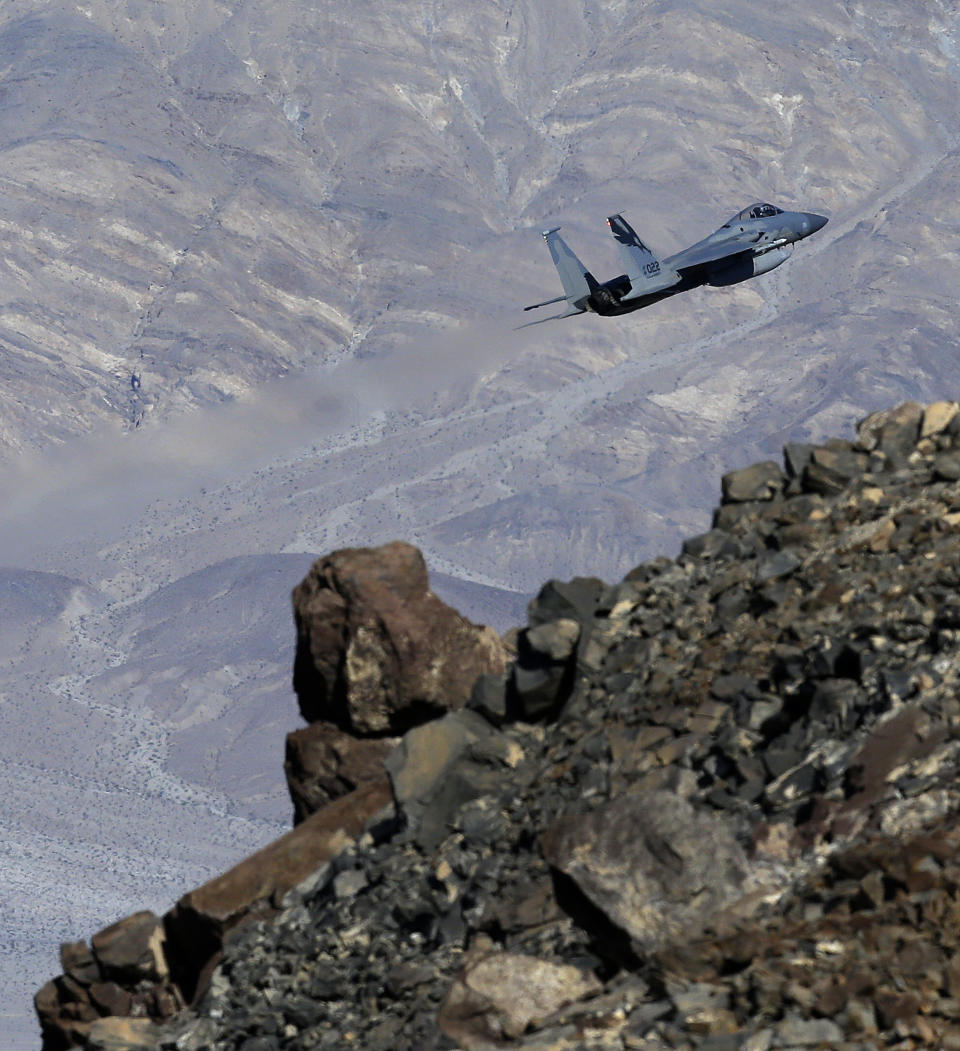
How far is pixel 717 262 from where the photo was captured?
8338 centimetres

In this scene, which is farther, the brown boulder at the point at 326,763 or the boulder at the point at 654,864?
the brown boulder at the point at 326,763

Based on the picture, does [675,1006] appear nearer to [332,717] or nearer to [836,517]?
[836,517]

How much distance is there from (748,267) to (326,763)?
200ft

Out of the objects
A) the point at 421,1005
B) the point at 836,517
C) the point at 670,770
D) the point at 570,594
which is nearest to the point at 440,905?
the point at 421,1005

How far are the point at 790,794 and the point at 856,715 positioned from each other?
127 centimetres

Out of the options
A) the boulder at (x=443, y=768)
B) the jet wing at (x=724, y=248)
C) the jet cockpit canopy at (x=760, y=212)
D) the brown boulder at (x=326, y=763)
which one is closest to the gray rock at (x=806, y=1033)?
the boulder at (x=443, y=768)

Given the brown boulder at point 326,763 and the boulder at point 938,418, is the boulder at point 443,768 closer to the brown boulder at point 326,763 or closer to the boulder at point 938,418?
the brown boulder at point 326,763

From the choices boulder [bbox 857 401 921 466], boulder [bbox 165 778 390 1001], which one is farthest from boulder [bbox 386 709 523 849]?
boulder [bbox 857 401 921 466]

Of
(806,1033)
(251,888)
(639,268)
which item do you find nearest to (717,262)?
(639,268)

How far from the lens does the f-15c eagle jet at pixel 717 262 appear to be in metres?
82.6

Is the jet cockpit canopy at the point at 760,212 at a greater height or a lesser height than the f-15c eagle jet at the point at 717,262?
greater

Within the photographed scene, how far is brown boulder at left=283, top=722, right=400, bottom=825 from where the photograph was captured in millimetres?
25062

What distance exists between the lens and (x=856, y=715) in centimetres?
1912

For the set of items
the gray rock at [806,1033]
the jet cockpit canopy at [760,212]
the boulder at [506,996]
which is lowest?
the jet cockpit canopy at [760,212]
